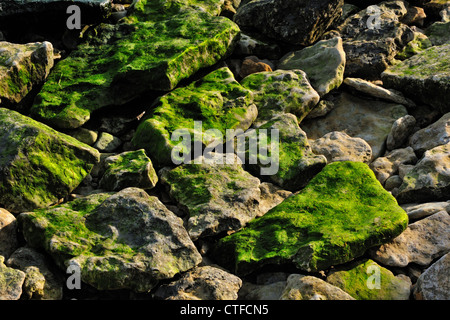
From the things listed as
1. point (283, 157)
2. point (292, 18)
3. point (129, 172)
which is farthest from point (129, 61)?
point (292, 18)

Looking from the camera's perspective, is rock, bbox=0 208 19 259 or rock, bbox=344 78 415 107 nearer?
rock, bbox=0 208 19 259

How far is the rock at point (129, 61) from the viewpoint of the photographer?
9336 mm

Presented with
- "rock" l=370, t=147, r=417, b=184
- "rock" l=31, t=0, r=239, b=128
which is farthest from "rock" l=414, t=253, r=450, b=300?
"rock" l=31, t=0, r=239, b=128

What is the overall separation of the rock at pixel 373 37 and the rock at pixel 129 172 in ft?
16.3

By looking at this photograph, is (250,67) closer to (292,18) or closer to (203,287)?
(292,18)

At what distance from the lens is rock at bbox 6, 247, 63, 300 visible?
6.40 m

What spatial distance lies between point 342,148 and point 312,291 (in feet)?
12.1

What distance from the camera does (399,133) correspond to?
982 cm

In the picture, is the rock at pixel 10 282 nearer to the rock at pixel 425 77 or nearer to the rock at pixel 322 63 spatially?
the rock at pixel 322 63

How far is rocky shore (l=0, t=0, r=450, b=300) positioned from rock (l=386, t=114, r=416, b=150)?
0.04 m

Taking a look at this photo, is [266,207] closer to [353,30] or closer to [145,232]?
[145,232]

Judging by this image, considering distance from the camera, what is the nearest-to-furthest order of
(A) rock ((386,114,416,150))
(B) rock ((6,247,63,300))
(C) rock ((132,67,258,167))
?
(B) rock ((6,247,63,300)), (C) rock ((132,67,258,167)), (A) rock ((386,114,416,150))

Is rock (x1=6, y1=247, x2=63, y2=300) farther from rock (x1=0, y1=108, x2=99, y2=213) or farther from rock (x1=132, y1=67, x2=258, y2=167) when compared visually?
rock (x1=132, y1=67, x2=258, y2=167)

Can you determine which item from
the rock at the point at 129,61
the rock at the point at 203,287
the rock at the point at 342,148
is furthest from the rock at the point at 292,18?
the rock at the point at 203,287
